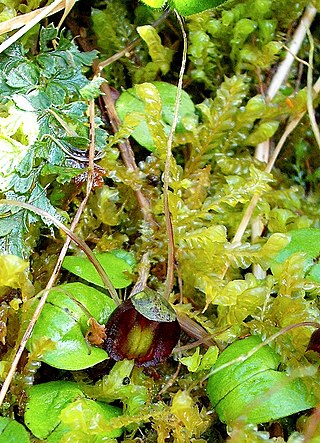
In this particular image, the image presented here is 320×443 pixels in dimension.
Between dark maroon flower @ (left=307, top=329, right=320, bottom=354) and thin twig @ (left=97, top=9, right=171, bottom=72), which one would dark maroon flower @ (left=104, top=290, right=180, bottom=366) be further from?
thin twig @ (left=97, top=9, right=171, bottom=72)

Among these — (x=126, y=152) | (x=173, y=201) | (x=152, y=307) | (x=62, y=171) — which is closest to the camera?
(x=152, y=307)

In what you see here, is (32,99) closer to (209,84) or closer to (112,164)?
(112,164)

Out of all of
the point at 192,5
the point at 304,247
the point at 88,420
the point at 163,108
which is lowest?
the point at 304,247

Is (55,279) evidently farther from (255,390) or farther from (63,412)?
(255,390)

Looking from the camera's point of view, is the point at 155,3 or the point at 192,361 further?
the point at 155,3

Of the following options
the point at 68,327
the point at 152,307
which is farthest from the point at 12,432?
the point at 152,307

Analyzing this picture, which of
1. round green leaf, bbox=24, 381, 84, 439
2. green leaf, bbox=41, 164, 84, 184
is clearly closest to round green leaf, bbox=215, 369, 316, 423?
round green leaf, bbox=24, 381, 84, 439
